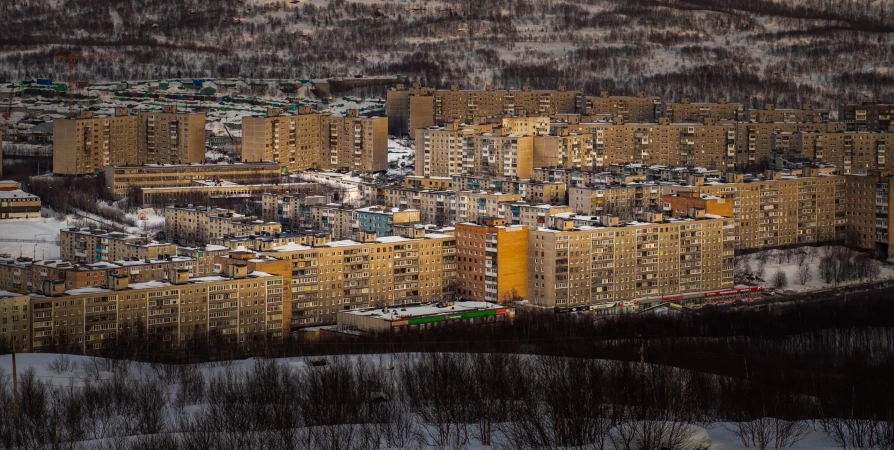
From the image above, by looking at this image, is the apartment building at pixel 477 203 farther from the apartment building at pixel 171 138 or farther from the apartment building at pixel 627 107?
the apartment building at pixel 627 107

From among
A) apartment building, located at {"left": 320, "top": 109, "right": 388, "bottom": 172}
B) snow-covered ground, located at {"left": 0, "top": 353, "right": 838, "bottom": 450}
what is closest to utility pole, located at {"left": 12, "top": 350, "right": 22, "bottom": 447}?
snow-covered ground, located at {"left": 0, "top": 353, "right": 838, "bottom": 450}

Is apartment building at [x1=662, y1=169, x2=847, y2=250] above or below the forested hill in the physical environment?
below

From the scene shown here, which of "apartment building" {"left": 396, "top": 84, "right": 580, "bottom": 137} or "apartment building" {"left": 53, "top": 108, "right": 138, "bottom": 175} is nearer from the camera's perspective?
"apartment building" {"left": 53, "top": 108, "right": 138, "bottom": 175}

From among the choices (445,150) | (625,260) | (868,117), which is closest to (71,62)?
(445,150)

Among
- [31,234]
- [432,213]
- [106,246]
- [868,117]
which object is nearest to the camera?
[106,246]

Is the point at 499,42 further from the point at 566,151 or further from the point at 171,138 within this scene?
the point at 566,151

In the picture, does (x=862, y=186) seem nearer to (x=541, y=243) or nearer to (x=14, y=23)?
(x=541, y=243)

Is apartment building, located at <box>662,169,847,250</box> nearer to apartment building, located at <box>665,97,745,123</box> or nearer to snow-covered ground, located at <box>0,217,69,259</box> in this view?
apartment building, located at <box>665,97,745,123</box>
